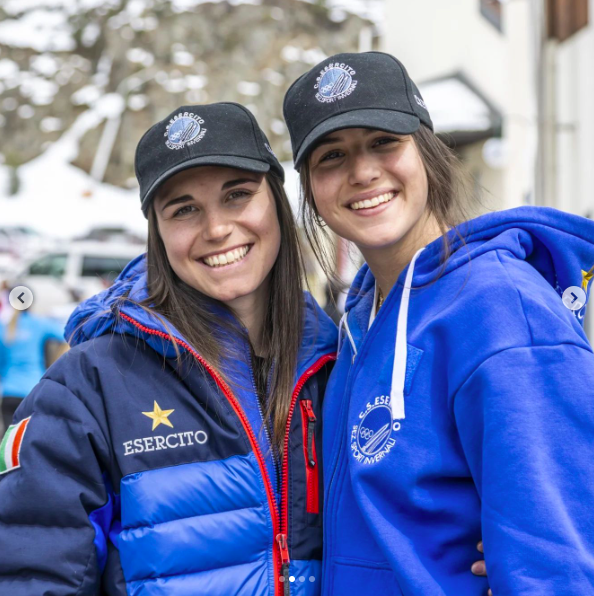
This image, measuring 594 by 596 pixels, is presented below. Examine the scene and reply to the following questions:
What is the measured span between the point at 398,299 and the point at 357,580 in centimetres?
72

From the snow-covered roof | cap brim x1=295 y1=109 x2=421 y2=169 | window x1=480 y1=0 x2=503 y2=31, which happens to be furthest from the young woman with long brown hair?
window x1=480 y1=0 x2=503 y2=31

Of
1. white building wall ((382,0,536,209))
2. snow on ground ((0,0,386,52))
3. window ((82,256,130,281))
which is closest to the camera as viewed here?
white building wall ((382,0,536,209))

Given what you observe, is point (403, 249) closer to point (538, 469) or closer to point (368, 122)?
point (368, 122)

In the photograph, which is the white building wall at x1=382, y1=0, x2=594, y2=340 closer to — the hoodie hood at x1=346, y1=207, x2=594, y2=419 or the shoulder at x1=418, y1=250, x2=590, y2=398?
the hoodie hood at x1=346, y1=207, x2=594, y2=419

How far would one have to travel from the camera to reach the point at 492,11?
39.7ft

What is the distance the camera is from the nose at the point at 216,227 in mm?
2188

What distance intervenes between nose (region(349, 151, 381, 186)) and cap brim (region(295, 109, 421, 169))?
0.13 meters

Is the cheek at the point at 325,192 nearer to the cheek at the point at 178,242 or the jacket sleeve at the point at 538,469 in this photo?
the cheek at the point at 178,242

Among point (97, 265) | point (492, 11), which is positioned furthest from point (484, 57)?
point (97, 265)

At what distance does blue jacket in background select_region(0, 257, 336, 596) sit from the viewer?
6.03 feet

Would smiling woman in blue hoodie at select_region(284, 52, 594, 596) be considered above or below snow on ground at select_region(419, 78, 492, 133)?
below

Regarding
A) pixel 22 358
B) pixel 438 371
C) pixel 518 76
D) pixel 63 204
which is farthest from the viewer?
pixel 63 204

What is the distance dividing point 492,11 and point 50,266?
9879 mm

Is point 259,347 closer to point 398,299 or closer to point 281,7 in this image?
point 398,299
